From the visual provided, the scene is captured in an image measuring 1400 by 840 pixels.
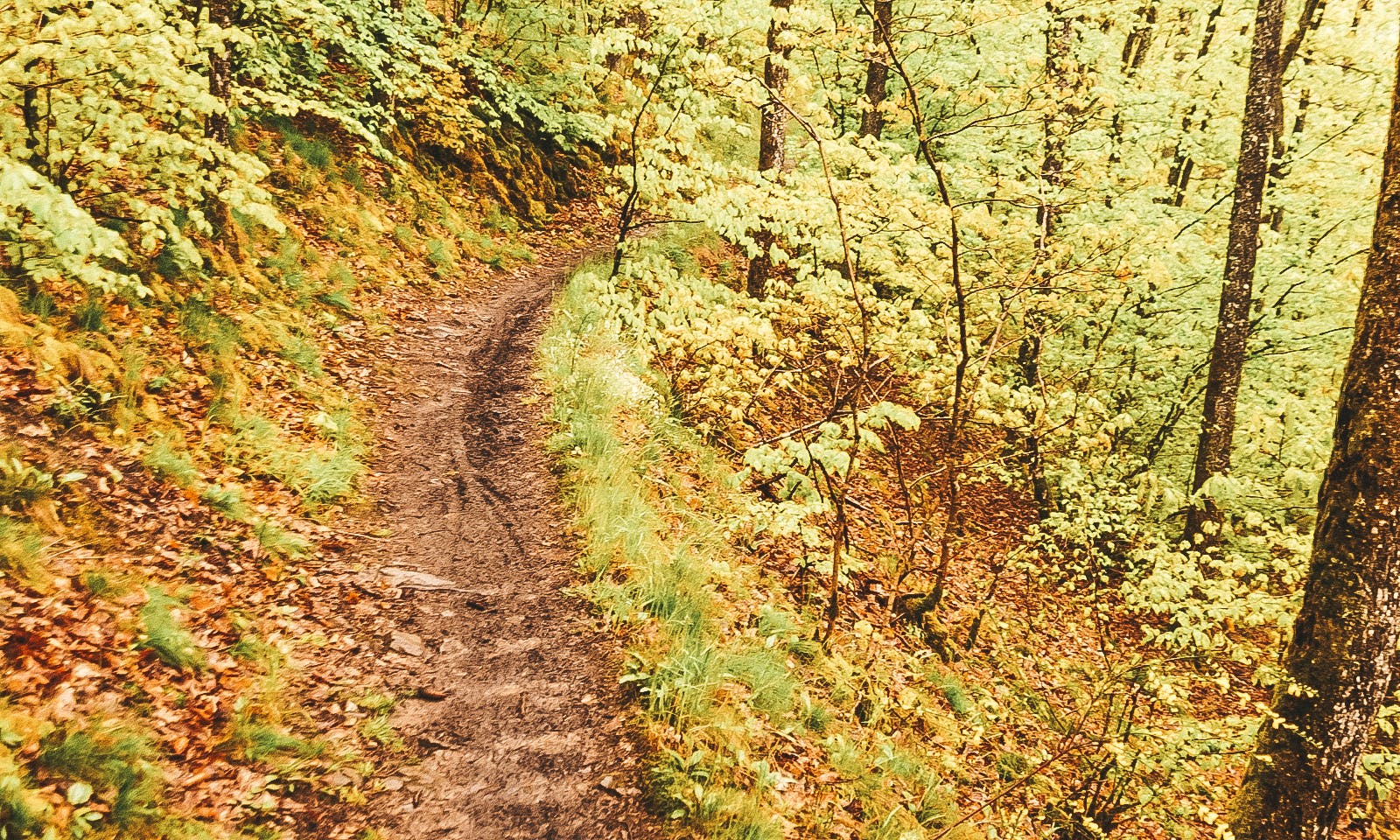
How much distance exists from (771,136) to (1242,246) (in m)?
6.70

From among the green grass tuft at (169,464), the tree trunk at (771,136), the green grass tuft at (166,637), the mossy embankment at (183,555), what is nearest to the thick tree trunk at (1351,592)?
the tree trunk at (771,136)

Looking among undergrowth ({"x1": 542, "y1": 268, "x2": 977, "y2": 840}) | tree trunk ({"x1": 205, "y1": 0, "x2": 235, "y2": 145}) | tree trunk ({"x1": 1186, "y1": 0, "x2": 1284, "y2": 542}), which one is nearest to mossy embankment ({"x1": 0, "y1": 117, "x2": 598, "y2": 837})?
tree trunk ({"x1": 205, "y1": 0, "x2": 235, "y2": 145})

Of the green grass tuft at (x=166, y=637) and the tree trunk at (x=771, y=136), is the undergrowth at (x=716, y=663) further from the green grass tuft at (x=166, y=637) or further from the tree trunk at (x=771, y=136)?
the tree trunk at (x=771, y=136)

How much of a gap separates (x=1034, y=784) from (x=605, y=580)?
4694 millimetres

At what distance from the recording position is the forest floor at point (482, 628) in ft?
13.5

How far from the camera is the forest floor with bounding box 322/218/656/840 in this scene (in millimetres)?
4109

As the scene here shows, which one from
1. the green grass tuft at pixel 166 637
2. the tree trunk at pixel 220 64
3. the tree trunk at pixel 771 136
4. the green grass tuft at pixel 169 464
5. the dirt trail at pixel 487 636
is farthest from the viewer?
the tree trunk at pixel 771 136

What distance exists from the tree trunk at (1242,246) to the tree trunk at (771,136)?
20.0 ft

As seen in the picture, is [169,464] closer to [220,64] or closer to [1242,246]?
[220,64]

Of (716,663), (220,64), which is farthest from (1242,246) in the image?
(220,64)

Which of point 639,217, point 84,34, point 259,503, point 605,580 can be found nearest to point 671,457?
point 605,580

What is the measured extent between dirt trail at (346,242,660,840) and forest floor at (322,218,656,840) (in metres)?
0.01

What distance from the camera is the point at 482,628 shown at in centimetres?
529

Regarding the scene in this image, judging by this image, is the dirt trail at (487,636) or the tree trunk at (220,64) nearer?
the dirt trail at (487,636)
